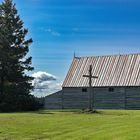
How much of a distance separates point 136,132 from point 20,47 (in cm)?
4907

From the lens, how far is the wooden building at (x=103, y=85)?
60.3 meters

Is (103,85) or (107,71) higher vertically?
(107,71)

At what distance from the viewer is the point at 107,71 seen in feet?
207

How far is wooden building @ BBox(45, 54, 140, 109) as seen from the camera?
60.3m

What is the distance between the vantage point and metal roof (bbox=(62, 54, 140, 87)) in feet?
199

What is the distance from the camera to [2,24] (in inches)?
2657

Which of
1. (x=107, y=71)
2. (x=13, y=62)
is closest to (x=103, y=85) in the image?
(x=107, y=71)

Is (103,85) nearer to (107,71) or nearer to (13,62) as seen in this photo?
(107,71)

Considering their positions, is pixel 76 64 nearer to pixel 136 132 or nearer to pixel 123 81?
pixel 123 81

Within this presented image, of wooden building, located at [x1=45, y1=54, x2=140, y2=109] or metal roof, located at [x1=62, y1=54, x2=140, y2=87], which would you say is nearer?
wooden building, located at [x1=45, y1=54, x2=140, y2=109]

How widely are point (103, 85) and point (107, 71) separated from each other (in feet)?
7.26

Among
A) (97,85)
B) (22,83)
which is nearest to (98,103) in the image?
(97,85)

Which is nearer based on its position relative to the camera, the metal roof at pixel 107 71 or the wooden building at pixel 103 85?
the wooden building at pixel 103 85

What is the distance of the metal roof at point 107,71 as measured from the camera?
60656 millimetres
